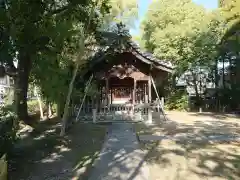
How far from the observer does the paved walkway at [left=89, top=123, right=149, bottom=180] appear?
657 cm

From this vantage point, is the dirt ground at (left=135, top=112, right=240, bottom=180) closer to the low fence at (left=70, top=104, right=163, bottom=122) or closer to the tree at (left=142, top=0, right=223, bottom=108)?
the low fence at (left=70, top=104, right=163, bottom=122)

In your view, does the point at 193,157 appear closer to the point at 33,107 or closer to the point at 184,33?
the point at 33,107

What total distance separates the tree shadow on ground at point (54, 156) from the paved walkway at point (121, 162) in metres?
0.28

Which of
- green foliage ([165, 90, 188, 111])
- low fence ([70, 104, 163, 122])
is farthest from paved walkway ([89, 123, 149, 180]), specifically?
green foliage ([165, 90, 188, 111])

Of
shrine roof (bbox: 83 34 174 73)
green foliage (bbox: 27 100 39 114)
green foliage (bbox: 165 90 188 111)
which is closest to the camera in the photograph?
shrine roof (bbox: 83 34 174 73)

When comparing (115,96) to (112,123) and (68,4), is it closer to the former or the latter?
(112,123)

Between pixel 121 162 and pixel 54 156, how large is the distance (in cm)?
204

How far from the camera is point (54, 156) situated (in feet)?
27.7

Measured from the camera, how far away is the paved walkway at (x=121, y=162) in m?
→ 6.57

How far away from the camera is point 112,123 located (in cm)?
1620

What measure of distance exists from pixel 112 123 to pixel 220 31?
14372 mm

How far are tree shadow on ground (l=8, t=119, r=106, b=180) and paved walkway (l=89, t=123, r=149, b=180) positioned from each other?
0.93 feet

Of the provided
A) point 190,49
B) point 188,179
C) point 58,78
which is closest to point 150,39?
point 190,49

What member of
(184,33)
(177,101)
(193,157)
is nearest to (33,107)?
(177,101)
